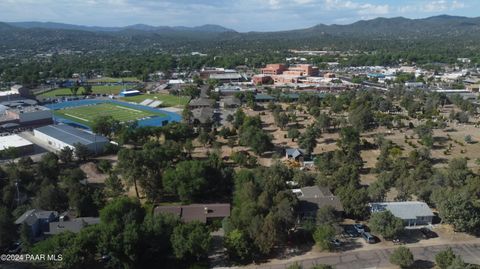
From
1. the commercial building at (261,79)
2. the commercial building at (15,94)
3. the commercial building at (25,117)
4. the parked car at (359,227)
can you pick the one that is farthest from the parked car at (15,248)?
the commercial building at (261,79)

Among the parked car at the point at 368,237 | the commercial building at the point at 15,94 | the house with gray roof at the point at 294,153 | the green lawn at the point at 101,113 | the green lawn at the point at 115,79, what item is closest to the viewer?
the parked car at the point at 368,237

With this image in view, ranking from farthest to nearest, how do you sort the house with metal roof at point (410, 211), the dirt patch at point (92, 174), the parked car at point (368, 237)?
the dirt patch at point (92, 174) → the house with metal roof at point (410, 211) → the parked car at point (368, 237)

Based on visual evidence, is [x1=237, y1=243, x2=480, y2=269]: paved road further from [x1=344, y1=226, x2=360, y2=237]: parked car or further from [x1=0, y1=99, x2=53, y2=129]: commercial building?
[x1=0, y1=99, x2=53, y2=129]: commercial building

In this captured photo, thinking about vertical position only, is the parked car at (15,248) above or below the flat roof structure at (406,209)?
below

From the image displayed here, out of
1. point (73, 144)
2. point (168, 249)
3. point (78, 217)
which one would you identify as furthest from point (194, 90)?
point (168, 249)

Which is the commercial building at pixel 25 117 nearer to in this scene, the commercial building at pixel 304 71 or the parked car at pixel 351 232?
the parked car at pixel 351 232

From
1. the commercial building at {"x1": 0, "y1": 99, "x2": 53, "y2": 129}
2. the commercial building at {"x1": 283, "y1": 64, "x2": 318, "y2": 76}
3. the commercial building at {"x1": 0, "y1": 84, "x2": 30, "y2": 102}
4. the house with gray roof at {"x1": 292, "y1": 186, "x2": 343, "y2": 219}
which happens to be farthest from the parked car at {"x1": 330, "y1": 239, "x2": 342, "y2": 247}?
the commercial building at {"x1": 283, "y1": 64, "x2": 318, "y2": 76}

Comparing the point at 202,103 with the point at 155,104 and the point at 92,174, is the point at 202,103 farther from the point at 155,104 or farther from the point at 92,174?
the point at 92,174
